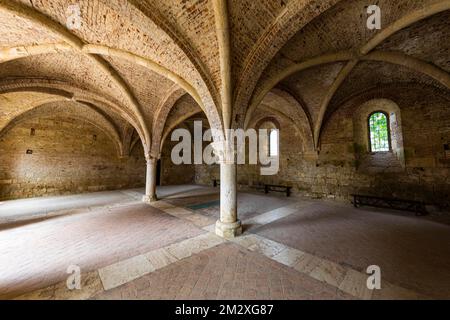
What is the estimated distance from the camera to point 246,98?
4309mm

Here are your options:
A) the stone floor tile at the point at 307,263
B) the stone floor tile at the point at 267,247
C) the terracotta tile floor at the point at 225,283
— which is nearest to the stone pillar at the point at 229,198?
the stone floor tile at the point at 267,247

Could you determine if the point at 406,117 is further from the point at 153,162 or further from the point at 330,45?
the point at 153,162

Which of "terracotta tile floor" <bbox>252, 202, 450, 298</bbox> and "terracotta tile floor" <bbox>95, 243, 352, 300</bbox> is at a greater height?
"terracotta tile floor" <bbox>252, 202, 450, 298</bbox>

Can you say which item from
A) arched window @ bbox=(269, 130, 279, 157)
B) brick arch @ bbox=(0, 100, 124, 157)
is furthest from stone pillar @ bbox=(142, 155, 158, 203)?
arched window @ bbox=(269, 130, 279, 157)

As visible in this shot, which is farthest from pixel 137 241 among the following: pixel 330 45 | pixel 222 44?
pixel 330 45

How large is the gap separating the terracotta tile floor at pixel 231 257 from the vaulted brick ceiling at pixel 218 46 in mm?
3019

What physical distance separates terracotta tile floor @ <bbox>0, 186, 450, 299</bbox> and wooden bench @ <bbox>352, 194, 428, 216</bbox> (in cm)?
67

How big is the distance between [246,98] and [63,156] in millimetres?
11189

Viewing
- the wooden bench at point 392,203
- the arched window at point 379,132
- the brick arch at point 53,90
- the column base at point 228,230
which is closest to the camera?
the column base at point 228,230

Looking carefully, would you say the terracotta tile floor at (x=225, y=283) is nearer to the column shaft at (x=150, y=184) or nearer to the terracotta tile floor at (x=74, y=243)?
the terracotta tile floor at (x=74, y=243)

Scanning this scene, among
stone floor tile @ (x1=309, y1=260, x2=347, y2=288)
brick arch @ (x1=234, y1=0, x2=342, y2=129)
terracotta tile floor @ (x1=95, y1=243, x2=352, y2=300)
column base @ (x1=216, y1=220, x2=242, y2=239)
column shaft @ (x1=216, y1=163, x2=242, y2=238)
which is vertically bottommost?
terracotta tile floor @ (x1=95, y1=243, x2=352, y2=300)

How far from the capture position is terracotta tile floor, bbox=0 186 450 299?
2240mm

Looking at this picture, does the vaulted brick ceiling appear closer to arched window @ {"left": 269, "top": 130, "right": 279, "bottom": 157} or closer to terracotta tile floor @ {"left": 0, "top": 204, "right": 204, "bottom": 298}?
terracotta tile floor @ {"left": 0, "top": 204, "right": 204, "bottom": 298}

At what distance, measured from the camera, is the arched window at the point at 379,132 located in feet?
22.9
